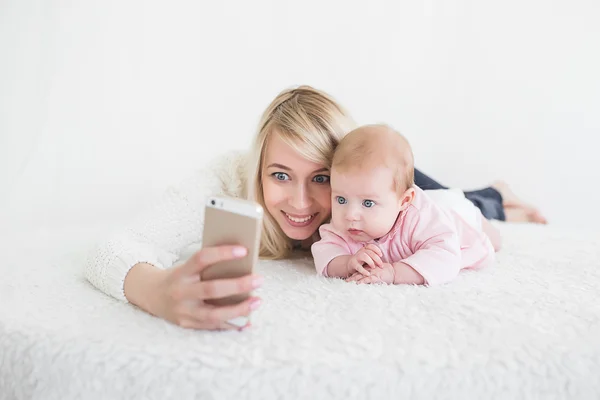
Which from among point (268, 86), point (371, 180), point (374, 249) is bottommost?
point (374, 249)

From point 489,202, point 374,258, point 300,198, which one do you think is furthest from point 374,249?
point 489,202

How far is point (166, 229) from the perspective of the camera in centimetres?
130

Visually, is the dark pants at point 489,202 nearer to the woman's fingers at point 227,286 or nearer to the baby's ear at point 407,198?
the baby's ear at point 407,198

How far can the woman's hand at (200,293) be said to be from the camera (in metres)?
0.77

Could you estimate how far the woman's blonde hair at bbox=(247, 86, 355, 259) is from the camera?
1.25 metres

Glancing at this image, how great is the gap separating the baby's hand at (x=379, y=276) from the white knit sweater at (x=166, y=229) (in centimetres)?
Result: 38

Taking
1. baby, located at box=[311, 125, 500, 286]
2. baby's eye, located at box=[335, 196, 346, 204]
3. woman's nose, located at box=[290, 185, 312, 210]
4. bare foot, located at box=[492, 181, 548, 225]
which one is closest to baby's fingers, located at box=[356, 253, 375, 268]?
baby, located at box=[311, 125, 500, 286]

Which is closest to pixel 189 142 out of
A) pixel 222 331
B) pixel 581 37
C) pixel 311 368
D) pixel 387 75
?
pixel 387 75

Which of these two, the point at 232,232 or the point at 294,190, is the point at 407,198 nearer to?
the point at 294,190

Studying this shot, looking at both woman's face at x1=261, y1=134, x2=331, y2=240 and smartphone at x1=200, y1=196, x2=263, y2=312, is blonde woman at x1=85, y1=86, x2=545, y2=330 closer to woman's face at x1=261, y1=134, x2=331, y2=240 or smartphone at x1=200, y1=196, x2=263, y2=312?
woman's face at x1=261, y1=134, x2=331, y2=240

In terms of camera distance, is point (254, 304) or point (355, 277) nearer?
point (254, 304)

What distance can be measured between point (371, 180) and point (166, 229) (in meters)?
0.49

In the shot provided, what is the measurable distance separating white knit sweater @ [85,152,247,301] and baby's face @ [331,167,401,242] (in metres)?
0.37

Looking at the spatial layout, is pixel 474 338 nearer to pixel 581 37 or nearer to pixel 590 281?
pixel 590 281
